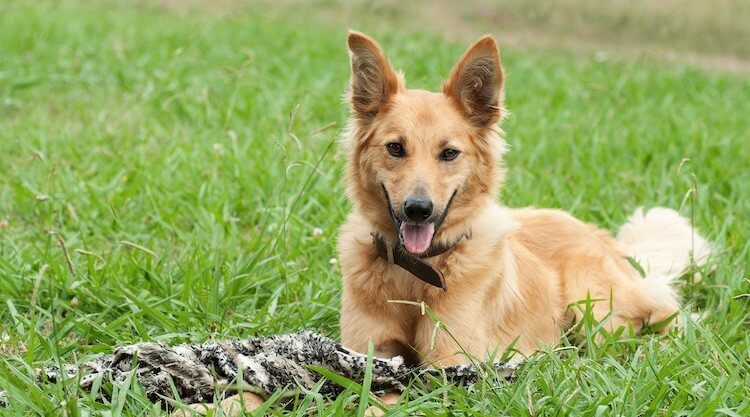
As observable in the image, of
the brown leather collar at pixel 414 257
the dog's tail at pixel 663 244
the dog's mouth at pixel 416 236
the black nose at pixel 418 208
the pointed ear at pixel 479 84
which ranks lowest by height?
the dog's tail at pixel 663 244

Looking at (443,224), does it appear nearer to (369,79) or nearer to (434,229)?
(434,229)

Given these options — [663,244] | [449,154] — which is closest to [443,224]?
[449,154]

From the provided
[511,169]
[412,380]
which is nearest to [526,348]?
[412,380]

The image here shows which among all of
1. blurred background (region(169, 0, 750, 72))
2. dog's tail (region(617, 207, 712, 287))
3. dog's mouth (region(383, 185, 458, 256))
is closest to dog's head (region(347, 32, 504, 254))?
dog's mouth (region(383, 185, 458, 256))

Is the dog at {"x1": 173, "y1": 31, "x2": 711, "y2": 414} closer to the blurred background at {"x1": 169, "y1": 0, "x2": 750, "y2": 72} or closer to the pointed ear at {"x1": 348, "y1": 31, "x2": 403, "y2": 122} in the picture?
the pointed ear at {"x1": 348, "y1": 31, "x2": 403, "y2": 122}

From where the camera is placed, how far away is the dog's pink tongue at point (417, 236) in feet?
11.5

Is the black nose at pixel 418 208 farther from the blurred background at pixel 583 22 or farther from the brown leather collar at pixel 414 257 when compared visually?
the blurred background at pixel 583 22

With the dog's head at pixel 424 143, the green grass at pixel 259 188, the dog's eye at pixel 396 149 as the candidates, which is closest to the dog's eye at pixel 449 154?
the dog's head at pixel 424 143

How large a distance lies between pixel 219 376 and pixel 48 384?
63 centimetres

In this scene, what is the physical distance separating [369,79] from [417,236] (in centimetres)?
78

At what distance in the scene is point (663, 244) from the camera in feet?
15.8

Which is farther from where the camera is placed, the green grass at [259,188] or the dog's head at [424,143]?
the dog's head at [424,143]

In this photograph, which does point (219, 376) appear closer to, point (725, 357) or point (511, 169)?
point (725, 357)

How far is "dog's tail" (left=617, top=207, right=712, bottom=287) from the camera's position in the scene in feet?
15.1
